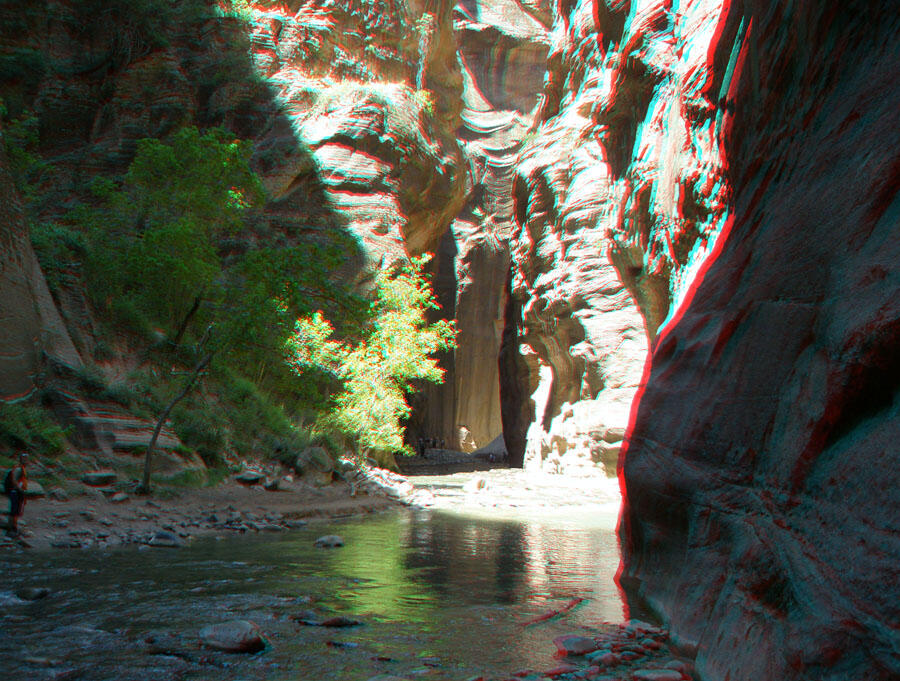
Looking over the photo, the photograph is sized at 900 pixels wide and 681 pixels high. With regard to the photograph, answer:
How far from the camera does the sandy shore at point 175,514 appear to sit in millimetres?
7750

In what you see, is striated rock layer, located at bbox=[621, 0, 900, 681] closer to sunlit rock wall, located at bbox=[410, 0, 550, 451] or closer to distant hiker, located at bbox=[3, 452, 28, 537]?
distant hiker, located at bbox=[3, 452, 28, 537]

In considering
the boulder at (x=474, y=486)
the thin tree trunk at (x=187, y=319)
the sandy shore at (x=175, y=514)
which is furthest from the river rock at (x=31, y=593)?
the boulder at (x=474, y=486)

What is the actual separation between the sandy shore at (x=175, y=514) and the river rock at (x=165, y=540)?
Result: 1 cm

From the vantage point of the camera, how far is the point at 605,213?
27594mm

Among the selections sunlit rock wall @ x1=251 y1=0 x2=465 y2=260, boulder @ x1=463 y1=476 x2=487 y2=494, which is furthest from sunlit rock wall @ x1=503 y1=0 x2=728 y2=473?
boulder @ x1=463 y1=476 x2=487 y2=494

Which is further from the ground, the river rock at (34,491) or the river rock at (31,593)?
the river rock at (34,491)

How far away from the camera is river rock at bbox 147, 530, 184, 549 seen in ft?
25.9

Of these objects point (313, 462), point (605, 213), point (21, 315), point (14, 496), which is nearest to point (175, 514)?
point (14, 496)

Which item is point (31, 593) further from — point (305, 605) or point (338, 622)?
point (338, 622)

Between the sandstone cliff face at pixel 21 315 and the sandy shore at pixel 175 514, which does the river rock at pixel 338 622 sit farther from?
the sandstone cliff face at pixel 21 315

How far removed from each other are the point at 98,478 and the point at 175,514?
1.49 m

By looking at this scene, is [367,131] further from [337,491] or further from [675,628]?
[675,628]

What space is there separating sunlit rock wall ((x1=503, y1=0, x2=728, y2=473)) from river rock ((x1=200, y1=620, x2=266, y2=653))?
7.48 metres

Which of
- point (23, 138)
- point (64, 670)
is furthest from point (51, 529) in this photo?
point (23, 138)
